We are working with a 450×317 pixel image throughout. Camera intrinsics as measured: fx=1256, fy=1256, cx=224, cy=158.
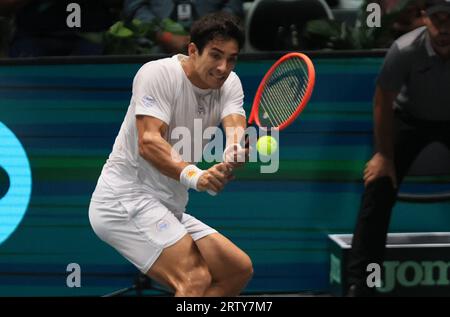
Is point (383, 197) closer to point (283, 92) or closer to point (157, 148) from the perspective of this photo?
point (283, 92)

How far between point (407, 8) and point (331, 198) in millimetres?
1118

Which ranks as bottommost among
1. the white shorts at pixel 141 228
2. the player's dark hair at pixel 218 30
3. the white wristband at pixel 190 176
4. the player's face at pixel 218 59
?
the white shorts at pixel 141 228

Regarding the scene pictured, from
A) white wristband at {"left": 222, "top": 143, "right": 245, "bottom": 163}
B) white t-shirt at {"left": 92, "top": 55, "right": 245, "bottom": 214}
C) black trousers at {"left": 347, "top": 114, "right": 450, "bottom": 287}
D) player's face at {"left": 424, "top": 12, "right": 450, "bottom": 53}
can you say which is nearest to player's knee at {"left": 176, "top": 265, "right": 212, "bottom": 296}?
white t-shirt at {"left": 92, "top": 55, "right": 245, "bottom": 214}

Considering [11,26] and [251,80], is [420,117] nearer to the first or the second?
[251,80]

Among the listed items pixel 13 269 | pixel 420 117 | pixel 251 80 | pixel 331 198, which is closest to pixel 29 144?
pixel 13 269

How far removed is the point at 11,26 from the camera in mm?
7113

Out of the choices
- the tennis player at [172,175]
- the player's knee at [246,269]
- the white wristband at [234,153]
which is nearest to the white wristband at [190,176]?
the tennis player at [172,175]

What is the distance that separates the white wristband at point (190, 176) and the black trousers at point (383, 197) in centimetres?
146

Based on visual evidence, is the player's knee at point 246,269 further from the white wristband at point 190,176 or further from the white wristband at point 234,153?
the white wristband at point 234,153

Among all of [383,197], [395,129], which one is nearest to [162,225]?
[383,197]

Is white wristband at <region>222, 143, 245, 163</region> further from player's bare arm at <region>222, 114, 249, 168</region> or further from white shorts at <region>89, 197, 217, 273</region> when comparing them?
white shorts at <region>89, 197, 217, 273</region>

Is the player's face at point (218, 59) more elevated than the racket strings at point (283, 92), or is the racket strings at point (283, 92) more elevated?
the player's face at point (218, 59)

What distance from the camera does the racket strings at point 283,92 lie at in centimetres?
591

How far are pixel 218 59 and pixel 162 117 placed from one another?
14.1 inches
